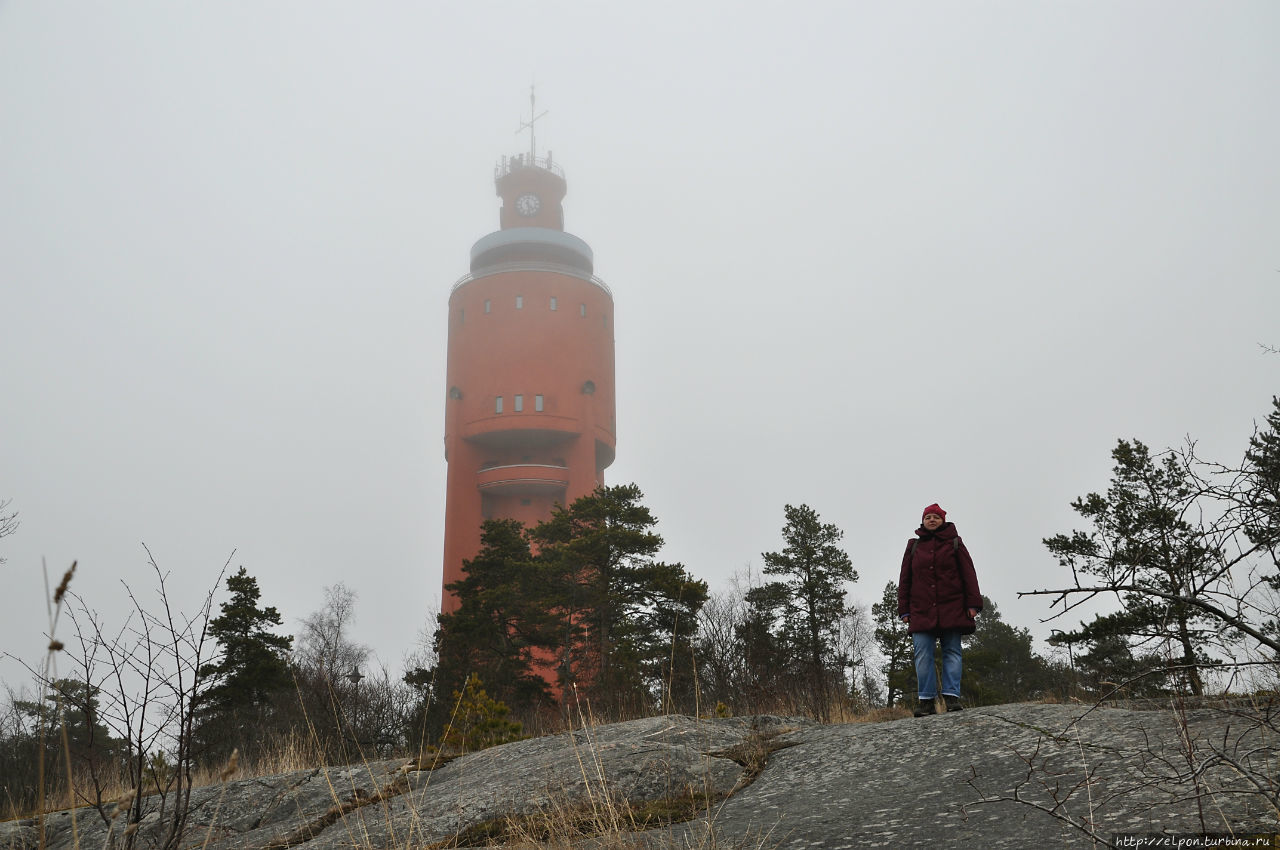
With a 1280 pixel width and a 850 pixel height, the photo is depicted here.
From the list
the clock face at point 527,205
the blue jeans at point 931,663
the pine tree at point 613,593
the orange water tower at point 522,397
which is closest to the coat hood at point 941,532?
the blue jeans at point 931,663

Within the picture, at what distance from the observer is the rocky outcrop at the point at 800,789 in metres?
2.83

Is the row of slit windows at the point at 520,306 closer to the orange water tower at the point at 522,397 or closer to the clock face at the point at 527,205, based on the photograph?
the orange water tower at the point at 522,397

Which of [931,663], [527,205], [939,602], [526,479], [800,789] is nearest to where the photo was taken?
[800,789]

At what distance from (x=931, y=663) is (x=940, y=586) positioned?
61 cm

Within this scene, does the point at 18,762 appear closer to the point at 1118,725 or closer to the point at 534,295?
the point at 1118,725

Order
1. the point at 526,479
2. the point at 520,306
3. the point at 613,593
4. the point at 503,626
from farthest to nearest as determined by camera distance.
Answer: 1. the point at 520,306
2. the point at 526,479
3. the point at 503,626
4. the point at 613,593

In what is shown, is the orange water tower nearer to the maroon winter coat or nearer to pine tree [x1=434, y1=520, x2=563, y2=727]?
pine tree [x1=434, y1=520, x2=563, y2=727]

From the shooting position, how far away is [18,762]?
1595cm

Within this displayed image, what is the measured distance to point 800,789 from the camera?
4000 mm

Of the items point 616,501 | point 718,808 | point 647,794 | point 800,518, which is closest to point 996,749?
point 718,808

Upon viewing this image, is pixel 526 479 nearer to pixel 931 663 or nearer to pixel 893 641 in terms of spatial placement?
pixel 893 641

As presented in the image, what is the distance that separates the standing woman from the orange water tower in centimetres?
2919

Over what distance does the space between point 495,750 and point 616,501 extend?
55.6 ft

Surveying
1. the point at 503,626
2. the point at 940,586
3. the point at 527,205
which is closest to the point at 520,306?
the point at 527,205
